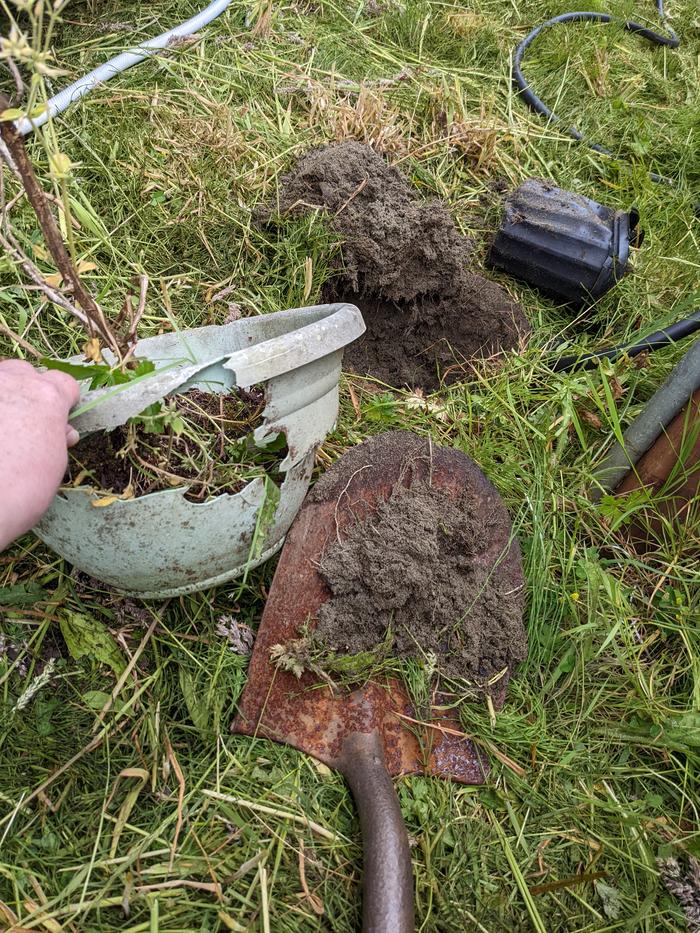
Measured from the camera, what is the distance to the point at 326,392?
1.47 m

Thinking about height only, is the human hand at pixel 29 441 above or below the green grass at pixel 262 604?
above

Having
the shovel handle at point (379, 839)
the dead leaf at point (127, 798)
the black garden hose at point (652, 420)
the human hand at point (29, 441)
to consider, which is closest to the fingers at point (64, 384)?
the human hand at point (29, 441)

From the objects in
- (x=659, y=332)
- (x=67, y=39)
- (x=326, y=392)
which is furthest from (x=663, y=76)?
(x=326, y=392)

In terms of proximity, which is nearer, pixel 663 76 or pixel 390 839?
pixel 390 839

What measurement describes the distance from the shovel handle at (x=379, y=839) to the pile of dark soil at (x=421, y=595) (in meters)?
0.21

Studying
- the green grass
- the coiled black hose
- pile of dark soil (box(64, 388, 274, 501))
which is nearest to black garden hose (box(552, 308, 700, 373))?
A: the green grass

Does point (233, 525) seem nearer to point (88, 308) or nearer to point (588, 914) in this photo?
point (88, 308)

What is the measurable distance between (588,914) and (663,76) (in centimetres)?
362

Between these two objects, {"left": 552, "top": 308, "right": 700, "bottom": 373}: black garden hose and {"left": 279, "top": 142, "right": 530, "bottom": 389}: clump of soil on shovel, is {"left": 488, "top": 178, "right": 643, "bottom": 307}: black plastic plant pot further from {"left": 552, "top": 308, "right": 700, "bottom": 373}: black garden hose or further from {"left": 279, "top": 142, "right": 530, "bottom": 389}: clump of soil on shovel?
{"left": 552, "top": 308, "right": 700, "bottom": 373}: black garden hose

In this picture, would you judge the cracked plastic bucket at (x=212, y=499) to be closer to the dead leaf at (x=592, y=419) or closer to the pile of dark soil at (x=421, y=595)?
the pile of dark soil at (x=421, y=595)

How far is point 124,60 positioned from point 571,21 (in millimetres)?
2307

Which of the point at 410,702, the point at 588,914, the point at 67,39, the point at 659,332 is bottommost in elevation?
the point at 588,914

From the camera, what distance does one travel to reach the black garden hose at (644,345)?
2.17 m

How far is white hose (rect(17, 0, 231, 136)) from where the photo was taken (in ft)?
7.35
